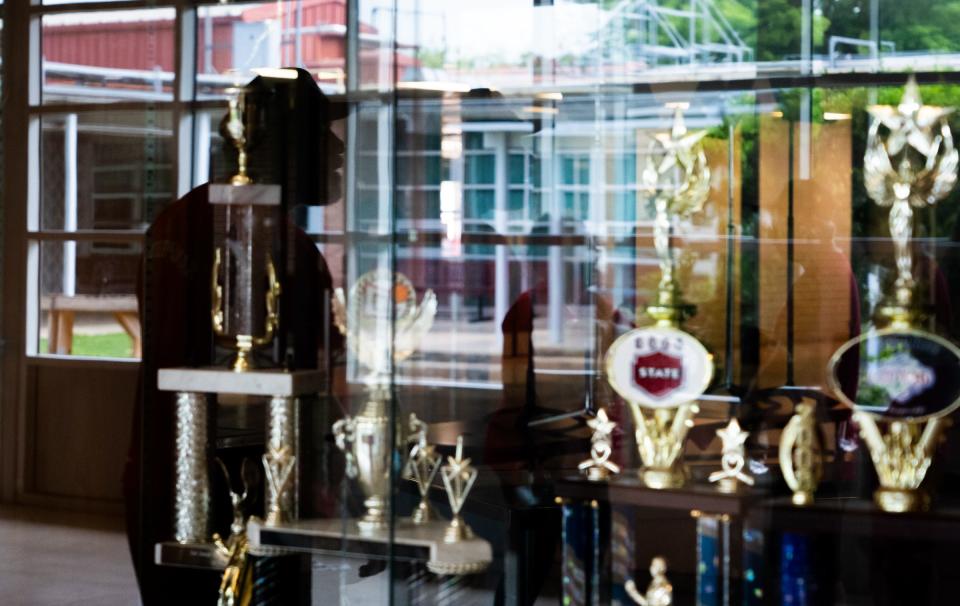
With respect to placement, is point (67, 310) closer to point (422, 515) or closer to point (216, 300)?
point (216, 300)

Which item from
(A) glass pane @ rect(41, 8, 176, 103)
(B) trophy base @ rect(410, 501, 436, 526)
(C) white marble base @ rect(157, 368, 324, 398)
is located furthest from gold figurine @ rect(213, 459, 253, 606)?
(A) glass pane @ rect(41, 8, 176, 103)

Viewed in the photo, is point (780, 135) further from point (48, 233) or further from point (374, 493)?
point (48, 233)

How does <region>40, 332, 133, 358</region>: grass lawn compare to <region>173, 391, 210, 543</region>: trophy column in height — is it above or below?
above

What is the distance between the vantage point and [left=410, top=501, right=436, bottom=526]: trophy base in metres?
1.59

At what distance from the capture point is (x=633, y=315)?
160 centimetres

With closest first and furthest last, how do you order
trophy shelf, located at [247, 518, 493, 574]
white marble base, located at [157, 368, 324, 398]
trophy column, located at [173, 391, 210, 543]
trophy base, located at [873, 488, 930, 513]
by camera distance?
trophy base, located at [873, 488, 930, 513] < trophy shelf, located at [247, 518, 493, 574] < white marble base, located at [157, 368, 324, 398] < trophy column, located at [173, 391, 210, 543]

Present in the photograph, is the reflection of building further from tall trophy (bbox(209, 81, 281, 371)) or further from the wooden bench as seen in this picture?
the wooden bench

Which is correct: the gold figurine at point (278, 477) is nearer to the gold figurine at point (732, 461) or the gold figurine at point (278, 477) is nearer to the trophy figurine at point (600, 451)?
the trophy figurine at point (600, 451)

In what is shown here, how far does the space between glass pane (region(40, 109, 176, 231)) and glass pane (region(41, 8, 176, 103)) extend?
4cm

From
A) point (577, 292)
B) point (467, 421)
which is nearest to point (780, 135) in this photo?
point (577, 292)

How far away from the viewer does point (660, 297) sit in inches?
62.2

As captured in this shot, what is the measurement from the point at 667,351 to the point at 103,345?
3.39ft

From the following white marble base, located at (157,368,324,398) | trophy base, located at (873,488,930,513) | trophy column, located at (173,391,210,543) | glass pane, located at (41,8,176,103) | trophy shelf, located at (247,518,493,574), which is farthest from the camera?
glass pane, located at (41,8,176,103)

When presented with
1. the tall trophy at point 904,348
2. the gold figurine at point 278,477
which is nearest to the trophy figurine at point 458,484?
the gold figurine at point 278,477
